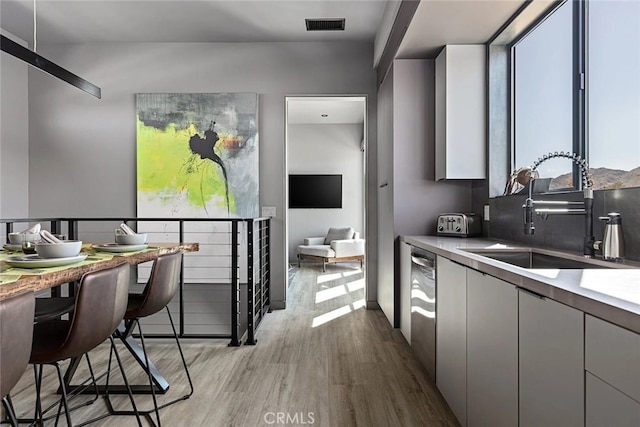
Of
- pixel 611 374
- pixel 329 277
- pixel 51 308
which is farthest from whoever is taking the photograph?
pixel 329 277

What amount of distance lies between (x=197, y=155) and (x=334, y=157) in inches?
173

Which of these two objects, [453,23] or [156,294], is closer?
[156,294]

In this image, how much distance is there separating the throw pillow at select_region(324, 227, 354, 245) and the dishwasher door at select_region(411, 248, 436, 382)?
4.85 m

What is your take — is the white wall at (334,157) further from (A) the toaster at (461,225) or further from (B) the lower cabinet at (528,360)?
(B) the lower cabinet at (528,360)

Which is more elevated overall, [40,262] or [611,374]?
[40,262]

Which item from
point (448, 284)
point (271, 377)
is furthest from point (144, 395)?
point (448, 284)

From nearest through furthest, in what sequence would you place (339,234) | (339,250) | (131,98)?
(131,98) → (339,250) → (339,234)

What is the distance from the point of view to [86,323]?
1.47 metres

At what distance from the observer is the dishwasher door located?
7.22ft

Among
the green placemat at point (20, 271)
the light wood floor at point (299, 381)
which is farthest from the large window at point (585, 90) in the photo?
the green placemat at point (20, 271)

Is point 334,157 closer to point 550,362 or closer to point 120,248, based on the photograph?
point 120,248

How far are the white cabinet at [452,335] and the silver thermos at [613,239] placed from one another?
52cm

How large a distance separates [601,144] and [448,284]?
3.28ft

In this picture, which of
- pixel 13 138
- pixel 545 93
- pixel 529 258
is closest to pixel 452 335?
pixel 529 258
